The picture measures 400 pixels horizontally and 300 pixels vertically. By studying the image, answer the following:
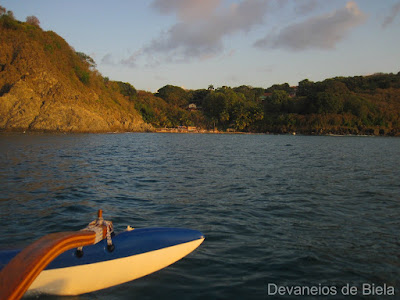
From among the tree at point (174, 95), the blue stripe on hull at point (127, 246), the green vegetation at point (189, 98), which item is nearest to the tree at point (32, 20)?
the green vegetation at point (189, 98)

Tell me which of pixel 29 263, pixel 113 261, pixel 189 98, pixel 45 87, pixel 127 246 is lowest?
pixel 113 261

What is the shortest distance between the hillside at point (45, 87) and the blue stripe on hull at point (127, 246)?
70.7 metres

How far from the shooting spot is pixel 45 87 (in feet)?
243

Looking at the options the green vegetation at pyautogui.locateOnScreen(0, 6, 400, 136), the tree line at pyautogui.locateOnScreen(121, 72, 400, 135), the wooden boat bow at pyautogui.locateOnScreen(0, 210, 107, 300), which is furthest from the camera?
the tree line at pyautogui.locateOnScreen(121, 72, 400, 135)

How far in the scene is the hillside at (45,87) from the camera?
66.2 m

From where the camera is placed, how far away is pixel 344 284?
5449mm

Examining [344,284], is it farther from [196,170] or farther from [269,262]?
[196,170]

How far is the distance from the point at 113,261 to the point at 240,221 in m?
4.92

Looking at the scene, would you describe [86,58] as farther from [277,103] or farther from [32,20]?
[277,103]

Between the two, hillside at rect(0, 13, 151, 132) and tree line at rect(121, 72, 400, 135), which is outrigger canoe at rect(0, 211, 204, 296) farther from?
tree line at rect(121, 72, 400, 135)

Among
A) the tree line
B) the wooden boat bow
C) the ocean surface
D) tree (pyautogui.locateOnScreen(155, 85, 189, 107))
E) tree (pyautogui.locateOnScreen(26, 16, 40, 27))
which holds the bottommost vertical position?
the ocean surface

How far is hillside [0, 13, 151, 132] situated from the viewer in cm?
6619

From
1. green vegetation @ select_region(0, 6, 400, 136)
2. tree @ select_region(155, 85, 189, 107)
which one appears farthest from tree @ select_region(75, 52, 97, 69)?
tree @ select_region(155, 85, 189, 107)

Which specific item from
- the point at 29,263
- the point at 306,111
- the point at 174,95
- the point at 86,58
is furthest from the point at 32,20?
the point at 306,111
